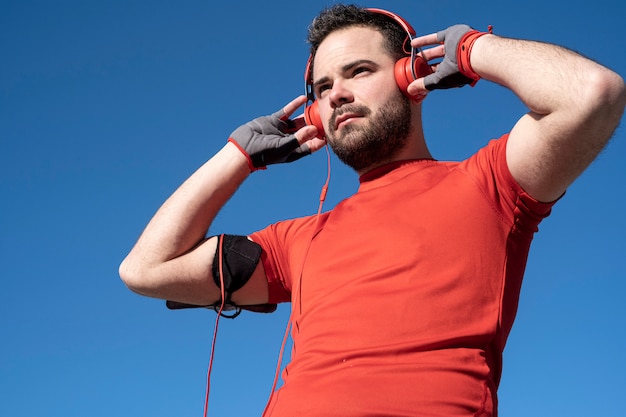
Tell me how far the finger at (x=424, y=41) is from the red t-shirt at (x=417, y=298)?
0.62 meters

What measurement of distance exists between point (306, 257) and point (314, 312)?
415mm

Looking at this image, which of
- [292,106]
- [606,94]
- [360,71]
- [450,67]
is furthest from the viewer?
[292,106]

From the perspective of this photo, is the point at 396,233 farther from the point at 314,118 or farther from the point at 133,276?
the point at 133,276

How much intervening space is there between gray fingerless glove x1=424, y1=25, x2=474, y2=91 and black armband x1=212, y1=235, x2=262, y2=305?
126 cm

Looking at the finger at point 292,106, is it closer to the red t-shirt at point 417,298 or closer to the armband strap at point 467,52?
the red t-shirt at point 417,298

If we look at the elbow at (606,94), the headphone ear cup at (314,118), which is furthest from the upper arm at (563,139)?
the headphone ear cup at (314,118)

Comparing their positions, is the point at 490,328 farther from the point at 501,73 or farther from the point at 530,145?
the point at 501,73

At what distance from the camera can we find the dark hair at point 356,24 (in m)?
4.11

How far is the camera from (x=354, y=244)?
337 centimetres

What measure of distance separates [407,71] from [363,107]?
0.28m

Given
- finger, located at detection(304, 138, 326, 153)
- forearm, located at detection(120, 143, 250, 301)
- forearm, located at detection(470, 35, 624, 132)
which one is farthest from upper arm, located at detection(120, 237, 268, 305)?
forearm, located at detection(470, 35, 624, 132)

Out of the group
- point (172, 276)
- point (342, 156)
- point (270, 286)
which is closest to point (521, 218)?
point (342, 156)

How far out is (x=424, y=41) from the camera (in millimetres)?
3756

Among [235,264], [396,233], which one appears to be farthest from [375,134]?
[235,264]
